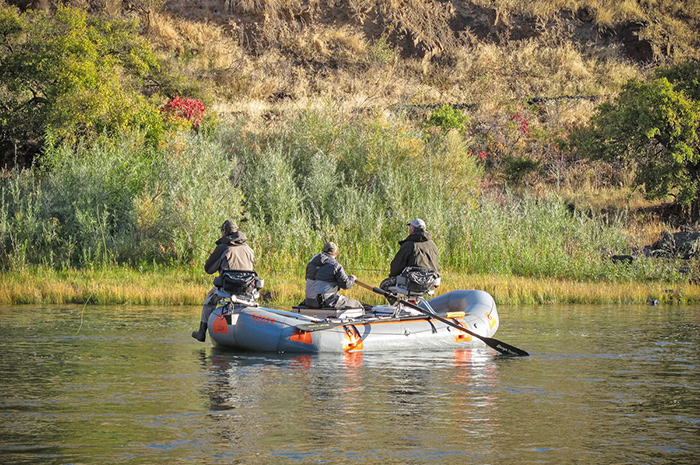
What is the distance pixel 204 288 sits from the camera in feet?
68.6

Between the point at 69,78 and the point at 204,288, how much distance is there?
8142 millimetres

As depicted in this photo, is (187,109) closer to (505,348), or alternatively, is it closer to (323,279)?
(323,279)

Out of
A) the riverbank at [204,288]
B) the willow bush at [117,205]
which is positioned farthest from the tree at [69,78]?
the riverbank at [204,288]

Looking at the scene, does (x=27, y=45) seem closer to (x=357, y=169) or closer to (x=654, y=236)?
(x=357, y=169)

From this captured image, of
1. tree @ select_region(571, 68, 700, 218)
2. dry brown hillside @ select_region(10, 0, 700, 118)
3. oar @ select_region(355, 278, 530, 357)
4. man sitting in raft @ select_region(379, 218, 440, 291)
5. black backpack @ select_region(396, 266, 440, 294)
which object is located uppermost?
dry brown hillside @ select_region(10, 0, 700, 118)

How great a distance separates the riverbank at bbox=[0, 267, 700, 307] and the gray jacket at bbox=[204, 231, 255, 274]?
465 cm

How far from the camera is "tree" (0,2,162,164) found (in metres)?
25.8

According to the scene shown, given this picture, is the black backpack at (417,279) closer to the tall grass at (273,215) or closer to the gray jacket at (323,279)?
the gray jacket at (323,279)

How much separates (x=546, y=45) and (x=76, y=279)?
33.9m

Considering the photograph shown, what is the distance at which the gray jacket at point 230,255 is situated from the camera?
1516 cm

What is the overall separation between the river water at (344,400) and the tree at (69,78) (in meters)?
10.5

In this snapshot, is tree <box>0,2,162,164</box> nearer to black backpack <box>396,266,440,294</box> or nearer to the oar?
black backpack <box>396,266,440,294</box>

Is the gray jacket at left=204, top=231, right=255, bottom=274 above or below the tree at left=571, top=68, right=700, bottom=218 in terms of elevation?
below

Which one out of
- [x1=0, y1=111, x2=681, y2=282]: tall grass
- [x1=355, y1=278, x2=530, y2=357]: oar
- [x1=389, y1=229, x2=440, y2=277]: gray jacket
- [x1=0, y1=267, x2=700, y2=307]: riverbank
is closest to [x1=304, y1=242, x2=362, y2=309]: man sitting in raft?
[x1=355, y1=278, x2=530, y2=357]: oar
